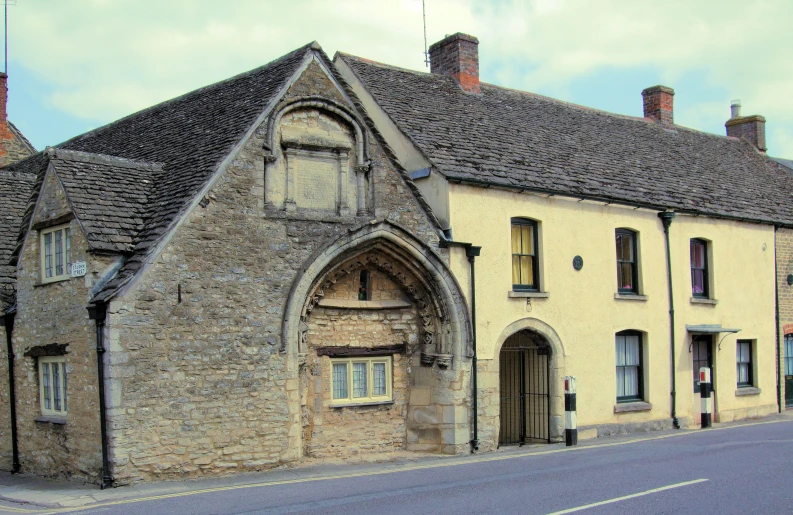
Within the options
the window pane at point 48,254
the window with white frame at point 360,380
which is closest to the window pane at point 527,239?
the window with white frame at point 360,380

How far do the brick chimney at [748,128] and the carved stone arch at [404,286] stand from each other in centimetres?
1879

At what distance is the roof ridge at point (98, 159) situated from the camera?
15652mm

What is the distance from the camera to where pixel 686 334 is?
2258 centimetres

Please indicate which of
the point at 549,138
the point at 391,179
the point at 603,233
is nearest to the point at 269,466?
the point at 391,179

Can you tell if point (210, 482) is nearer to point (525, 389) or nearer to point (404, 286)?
point (404, 286)

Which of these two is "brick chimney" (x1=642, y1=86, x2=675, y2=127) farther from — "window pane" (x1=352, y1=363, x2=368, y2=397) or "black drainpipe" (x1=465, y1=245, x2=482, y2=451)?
"window pane" (x1=352, y1=363, x2=368, y2=397)

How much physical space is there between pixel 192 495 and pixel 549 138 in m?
14.1

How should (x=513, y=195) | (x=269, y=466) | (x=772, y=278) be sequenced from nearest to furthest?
(x=269, y=466)
(x=513, y=195)
(x=772, y=278)

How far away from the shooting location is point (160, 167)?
16812 millimetres

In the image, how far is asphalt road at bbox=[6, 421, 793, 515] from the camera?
35.7 ft

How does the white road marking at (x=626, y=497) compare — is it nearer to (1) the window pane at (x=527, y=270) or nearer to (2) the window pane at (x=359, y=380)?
(2) the window pane at (x=359, y=380)

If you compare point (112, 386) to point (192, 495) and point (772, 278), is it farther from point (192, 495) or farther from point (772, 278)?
point (772, 278)

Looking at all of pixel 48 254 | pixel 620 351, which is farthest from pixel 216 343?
pixel 620 351

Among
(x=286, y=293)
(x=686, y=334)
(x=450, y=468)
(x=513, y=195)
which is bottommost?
(x=450, y=468)
